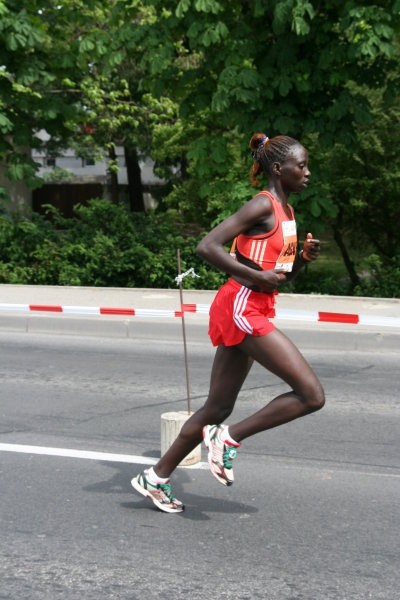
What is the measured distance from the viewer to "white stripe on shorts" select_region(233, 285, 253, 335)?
454cm

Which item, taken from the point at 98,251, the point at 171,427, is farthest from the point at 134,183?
the point at 171,427

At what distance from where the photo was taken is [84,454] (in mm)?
6277

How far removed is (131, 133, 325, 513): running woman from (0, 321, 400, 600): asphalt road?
0.48m

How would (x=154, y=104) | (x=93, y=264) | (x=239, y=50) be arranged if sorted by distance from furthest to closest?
(x=154, y=104) → (x=93, y=264) → (x=239, y=50)

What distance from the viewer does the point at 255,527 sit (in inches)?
190

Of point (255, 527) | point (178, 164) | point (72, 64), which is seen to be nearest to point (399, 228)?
point (72, 64)

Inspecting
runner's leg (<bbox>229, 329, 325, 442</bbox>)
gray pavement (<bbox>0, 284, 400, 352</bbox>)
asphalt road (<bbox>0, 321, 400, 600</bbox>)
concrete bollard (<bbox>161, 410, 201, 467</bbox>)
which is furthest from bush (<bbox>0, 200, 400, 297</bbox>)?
runner's leg (<bbox>229, 329, 325, 442</bbox>)

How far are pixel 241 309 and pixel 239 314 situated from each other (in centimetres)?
3

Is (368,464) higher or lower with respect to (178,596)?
lower

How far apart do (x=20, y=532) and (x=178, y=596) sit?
1.10 m

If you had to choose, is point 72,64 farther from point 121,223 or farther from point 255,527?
point 255,527

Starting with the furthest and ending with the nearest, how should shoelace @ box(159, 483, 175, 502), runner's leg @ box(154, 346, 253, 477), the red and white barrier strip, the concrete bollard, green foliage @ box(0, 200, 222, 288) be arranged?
1. green foliage @ box(0, 200, 222, 288)
2. the red and white barrier strip
3. the concrete bollard
4. shoelace @ box(159, 483, 175, 502)
5. runner's leg @ box(154, 346, 253, 477)

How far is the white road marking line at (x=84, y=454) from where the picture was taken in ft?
19.9

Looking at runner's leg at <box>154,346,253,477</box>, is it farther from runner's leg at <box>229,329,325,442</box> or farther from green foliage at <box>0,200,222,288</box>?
green foliage at <box>0,200,222,288</box>
